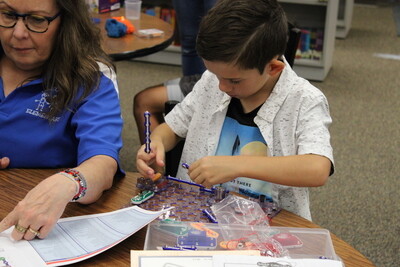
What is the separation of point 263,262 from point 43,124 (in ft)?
2.43

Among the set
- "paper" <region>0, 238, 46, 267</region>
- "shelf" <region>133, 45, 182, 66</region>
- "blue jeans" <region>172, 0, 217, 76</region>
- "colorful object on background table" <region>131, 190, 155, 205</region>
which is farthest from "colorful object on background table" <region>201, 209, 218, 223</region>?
"shelf" <region>133, 45, 182, 66</region>

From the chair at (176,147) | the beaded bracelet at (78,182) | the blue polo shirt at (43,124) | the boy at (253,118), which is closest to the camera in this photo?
the beaded bracelet at (78,182)

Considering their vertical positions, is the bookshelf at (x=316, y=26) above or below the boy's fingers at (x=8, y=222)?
below

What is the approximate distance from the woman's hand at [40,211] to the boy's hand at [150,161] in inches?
8.3

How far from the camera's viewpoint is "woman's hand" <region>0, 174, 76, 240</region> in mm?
1121

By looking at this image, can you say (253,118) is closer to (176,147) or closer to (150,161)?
(150,161)

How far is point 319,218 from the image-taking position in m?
2.80

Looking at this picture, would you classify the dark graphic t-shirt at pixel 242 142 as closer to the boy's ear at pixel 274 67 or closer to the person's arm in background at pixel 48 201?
the boy's ear at pixel 274 67

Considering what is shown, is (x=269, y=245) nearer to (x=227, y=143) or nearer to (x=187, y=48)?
(x=227, y=143)

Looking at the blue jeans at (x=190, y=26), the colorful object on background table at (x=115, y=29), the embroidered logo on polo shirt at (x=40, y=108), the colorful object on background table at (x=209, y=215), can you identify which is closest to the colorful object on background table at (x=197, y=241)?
the colorful object on background table at (x=209, y=215)

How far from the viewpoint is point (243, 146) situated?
154cm

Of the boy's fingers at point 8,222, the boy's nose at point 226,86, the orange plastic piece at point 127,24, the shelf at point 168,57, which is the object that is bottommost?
the shelf at point 168,57

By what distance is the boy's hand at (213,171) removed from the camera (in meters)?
1.32

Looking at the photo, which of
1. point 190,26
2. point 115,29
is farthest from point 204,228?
point 190,26
